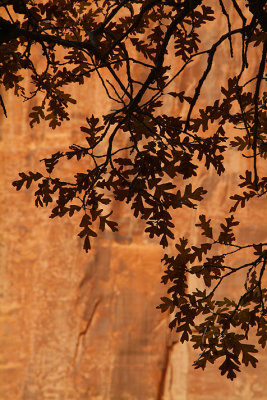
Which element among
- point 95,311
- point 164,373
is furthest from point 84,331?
point 164,373

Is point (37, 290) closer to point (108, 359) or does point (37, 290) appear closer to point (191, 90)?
point (108, 359)

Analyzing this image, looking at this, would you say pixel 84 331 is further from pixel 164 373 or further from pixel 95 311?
pixel 164 373

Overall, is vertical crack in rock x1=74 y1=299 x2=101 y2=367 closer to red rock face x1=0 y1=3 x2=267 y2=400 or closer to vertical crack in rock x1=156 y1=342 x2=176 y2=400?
red rock face x1=0 y1=3 x2=267 y2=400

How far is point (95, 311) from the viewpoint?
3.95m

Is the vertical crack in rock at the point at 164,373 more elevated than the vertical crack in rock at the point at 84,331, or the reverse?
the vertical crack in rock at the point at 84,331

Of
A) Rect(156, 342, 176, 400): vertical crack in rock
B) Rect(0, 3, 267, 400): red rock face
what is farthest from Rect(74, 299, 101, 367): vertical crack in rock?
Rect(156, 342, 176, 400): vertical crack in rock

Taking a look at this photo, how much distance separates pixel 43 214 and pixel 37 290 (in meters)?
0.47

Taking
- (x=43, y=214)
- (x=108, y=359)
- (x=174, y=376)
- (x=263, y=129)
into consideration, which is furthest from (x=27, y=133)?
(x=263, y=129)

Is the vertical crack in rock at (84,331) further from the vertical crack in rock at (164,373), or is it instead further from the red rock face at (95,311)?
the vertical crack in rock at (164,373)

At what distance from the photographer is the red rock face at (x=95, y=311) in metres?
3.90

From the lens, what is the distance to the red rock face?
3.90m

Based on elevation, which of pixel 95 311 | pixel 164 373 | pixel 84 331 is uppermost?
pixel 95 311

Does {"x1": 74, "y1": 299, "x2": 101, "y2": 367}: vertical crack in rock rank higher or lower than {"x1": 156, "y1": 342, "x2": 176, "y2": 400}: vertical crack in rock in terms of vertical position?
higher

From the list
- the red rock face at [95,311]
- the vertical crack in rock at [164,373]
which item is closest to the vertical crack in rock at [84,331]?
the red rock face at [95,311]
